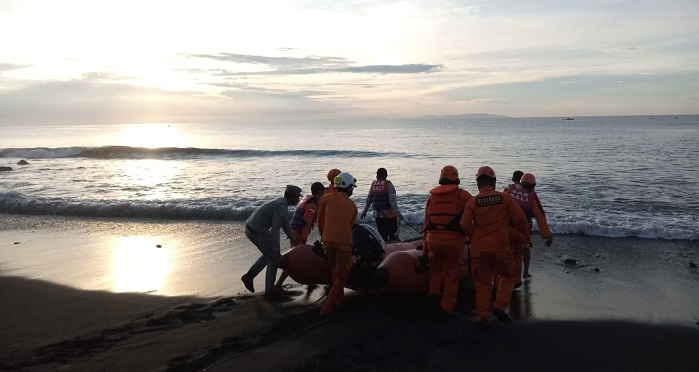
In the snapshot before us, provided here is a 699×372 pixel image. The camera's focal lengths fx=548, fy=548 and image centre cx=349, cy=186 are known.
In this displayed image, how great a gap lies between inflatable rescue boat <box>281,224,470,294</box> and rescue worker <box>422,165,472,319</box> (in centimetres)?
31

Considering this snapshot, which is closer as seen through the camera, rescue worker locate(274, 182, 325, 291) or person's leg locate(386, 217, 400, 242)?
rescue worker locate(274, 182, 325, 291)

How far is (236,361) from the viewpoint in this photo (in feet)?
16.9

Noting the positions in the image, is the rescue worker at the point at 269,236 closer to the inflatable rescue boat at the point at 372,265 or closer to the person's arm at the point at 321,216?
the inflatable rescue boat at the point at 372,265

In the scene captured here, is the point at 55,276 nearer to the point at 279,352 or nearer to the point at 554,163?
the point at 279,352

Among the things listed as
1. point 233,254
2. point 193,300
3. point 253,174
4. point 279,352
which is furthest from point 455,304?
point 253,174

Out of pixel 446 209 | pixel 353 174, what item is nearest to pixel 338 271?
pixel 446 209

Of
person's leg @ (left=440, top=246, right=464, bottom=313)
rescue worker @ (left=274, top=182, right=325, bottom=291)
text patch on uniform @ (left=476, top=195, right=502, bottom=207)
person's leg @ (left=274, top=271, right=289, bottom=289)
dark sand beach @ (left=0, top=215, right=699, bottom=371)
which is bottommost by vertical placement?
dark sand beach @ (left=0, top=215, right=699, bottom=371)

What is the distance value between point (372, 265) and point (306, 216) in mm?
1451

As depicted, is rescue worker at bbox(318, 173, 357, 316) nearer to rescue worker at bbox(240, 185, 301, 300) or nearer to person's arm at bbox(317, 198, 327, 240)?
person's arm at bbox(317, 198, 327, 240)

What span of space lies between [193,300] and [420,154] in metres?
30.3

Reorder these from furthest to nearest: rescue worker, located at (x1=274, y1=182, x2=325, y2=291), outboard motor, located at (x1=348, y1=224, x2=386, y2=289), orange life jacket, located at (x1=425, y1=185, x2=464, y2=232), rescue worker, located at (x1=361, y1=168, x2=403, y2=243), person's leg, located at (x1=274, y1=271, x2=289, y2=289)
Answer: rescue worker, located at (x1=361, y1=168, x2=403, y2=243) < rescue worker, located at (x1=274, y1=182, x2=325, y2=291) < person's leg, located at (x1=274, y1=271, x2=289, y2=289) < outboard motor, located at (x1=348, y1=224, x2=386, y2=289) < orange life jacket, located at (x1=425, y1=185, x2=464, y2=232)

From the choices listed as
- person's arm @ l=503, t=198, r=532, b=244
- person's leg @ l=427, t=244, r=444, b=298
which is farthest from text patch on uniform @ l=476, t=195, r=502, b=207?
person's leg @ l=427, t=244, r=444, b=298

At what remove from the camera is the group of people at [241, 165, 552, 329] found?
19.8 feet

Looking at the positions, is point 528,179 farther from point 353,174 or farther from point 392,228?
point 353,174
